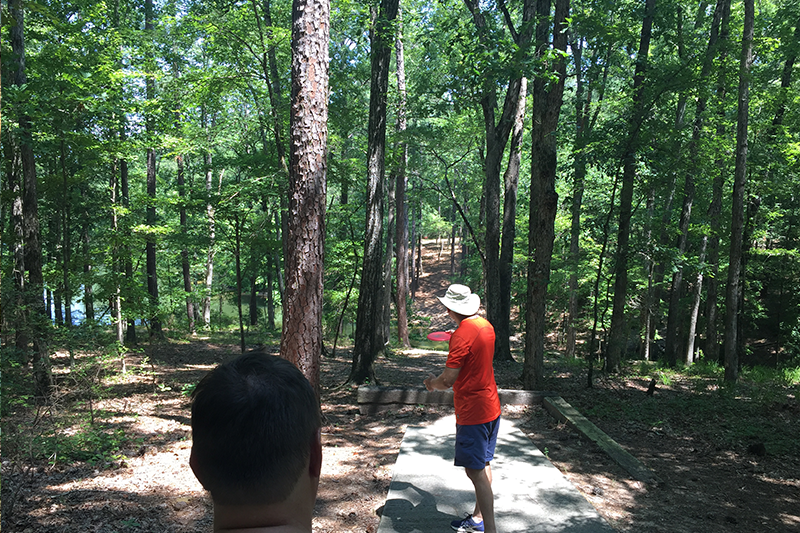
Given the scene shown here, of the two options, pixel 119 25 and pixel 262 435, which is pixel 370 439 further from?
pixel 119 25

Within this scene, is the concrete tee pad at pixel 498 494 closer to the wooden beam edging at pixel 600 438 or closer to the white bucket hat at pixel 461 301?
the wooden beam edging at pixel 600 438

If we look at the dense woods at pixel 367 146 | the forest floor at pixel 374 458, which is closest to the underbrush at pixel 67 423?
the forest floor at pixel 374 458

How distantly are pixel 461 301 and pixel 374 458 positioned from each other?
3040 mm

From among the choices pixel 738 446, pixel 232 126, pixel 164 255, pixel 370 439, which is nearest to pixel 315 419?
pixel 370 439

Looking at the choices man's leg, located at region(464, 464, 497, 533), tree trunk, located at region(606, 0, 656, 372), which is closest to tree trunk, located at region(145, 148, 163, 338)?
tree trunk, located at region(606, 0, 656, 372)

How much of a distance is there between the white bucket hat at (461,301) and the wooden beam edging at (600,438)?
3.11 meters

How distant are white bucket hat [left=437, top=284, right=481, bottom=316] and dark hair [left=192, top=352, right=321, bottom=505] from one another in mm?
3023

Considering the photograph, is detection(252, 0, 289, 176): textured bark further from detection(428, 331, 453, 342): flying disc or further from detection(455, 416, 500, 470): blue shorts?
detection(455, 416, 500, 470): blue shorts

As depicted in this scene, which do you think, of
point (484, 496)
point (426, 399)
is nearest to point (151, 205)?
point (426, 399)

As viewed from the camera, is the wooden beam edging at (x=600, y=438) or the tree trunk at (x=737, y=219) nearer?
the wooden beam edging at (x=600, y=438)

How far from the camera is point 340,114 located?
12031mm

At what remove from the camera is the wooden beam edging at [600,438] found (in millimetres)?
5461

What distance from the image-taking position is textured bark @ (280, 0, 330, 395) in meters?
5.49

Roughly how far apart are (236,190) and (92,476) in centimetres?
563
